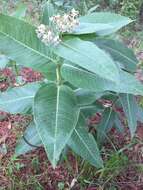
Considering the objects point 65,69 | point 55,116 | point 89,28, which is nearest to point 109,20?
point 89,28

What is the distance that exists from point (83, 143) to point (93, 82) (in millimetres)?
390

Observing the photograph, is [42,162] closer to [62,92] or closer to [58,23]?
[62,92]

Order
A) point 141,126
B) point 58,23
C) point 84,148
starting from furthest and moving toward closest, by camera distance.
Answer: point 141,126 < point 84,148 < point 58,23

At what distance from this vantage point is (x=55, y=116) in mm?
1762

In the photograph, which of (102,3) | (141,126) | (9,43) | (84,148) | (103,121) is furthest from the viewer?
(102,3)

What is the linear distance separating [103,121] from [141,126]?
375 mm

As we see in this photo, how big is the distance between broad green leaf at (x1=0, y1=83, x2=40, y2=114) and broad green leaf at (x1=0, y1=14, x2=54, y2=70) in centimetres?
30

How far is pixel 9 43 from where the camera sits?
1750mm

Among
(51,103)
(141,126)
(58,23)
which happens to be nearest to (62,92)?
(51,103)

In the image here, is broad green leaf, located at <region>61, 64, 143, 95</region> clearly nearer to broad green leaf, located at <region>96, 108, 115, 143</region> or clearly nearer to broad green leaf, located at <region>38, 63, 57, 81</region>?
broad green leaf, located at <region>38, 63, 57, 81</region>

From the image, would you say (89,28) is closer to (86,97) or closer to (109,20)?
(109,20)

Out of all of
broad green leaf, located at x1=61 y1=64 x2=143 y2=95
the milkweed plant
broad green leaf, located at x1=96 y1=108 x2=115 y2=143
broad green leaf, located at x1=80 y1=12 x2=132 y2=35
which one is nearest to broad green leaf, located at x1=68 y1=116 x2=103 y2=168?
the milkweed plant

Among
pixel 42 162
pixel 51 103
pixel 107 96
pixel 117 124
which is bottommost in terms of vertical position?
pixel 42 162

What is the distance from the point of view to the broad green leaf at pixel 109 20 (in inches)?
71.6
